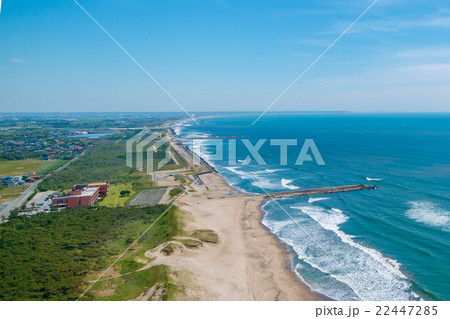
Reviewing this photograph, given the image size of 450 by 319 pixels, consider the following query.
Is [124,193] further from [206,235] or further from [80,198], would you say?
[206,235]

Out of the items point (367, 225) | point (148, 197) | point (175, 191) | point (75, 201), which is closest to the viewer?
point (367, 225)

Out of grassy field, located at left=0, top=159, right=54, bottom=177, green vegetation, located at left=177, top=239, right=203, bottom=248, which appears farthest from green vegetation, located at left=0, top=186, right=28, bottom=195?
green vegetation, located at left=177, top=239, right=203, bottom=248

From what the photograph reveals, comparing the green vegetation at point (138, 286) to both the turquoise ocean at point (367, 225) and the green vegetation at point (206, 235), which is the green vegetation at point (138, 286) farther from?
the turquoise ocean at point (367, 225)

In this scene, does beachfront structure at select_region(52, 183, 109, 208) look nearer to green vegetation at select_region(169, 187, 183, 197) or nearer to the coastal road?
the coastal road

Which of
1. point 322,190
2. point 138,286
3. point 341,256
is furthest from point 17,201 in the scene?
point 322,190

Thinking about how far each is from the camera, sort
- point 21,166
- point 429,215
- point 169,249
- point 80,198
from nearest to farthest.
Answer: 1. point 169,249
2. point 429,215
3. point 80,198
4. point 21,166

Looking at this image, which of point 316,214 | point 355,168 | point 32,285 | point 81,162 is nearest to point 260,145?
point 355,168
